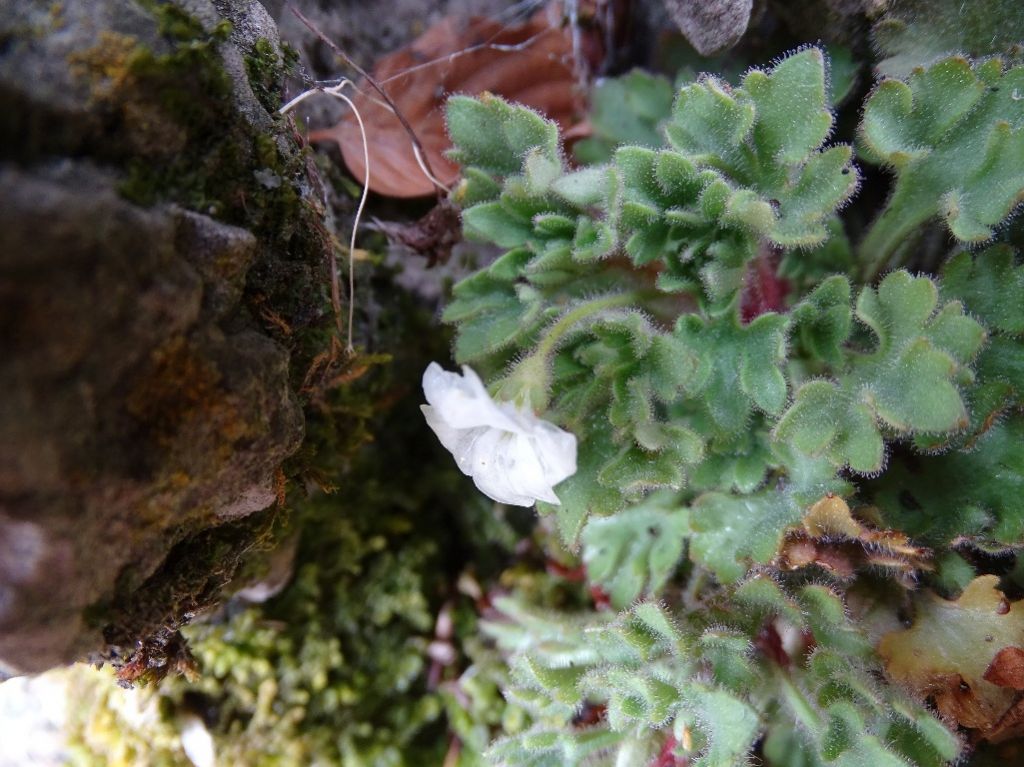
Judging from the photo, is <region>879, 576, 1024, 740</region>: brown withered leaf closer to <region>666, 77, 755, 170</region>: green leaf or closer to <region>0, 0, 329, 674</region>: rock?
<region>666, 77, 755, 170</region>: green leaf

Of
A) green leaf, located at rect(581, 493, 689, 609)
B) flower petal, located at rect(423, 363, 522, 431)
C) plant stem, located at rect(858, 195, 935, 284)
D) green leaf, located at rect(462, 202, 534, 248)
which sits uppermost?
plant stem, located at rect(858, 195, 935, 284)

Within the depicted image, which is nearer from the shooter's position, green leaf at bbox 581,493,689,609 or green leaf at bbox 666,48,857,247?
green leaf at bbox 666,48,857,247

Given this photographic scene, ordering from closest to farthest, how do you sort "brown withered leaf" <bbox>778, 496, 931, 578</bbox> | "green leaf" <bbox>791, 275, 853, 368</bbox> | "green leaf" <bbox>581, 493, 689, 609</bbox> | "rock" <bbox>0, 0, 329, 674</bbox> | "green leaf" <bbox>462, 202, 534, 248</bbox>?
"rock" <bbox>0, 0, 329, 674</bbox> < "brown withered leaf" <bbox>778, 496, 931, 578</bbox> < "green leaf" <bbox>791, 275, 853, 368</bbox> < "green leaf" <bbox>462, 202, 534, 248</bbox> < "green leaf" <bbox>581, 493, 689, 609</bbox>

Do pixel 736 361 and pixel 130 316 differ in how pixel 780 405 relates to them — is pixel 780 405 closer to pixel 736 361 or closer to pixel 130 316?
pixel 736 361

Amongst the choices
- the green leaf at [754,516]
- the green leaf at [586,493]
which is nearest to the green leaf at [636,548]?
the green leaf at [754,516]

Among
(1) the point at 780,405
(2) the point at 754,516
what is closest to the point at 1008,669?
(2) the point at 754,516

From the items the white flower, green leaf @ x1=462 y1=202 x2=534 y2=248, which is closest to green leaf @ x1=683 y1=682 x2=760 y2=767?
the white flower

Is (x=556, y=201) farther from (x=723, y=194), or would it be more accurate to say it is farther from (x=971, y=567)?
(x=971, y=567)
